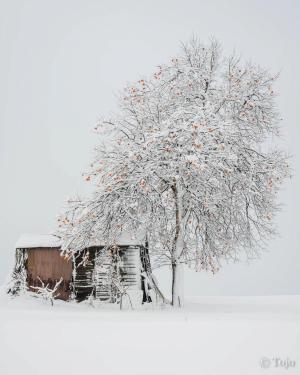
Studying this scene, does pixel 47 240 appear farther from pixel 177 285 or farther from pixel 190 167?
pixel 190 167

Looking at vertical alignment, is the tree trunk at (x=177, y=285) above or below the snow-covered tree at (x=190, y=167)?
below

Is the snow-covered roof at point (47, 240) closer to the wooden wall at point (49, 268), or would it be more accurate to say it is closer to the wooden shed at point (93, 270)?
the wooden shed at point (93, 270)

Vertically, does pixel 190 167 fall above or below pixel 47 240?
above

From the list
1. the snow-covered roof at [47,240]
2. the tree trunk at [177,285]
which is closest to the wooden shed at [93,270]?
the snow-covered roof at [47,240]

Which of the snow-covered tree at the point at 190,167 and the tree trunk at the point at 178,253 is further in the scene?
the tree trunk at the point at 178,253

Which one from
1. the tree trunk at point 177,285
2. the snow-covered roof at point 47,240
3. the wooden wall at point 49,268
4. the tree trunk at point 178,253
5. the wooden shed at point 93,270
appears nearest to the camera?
the tree trunk at point 178,253

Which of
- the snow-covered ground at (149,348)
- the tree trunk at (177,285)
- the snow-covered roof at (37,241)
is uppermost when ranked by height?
the snow-covered roof at (37,241)

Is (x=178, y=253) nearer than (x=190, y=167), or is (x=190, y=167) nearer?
(x=190, y=167)

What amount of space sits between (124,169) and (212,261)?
590 cm

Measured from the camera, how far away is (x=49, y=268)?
2717 centimetres

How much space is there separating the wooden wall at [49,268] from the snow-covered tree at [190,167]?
11.9 ft

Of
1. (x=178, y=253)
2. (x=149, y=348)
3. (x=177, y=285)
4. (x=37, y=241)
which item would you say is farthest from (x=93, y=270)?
(x=149, y=348)

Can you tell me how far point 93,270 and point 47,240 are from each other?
3.44 meters

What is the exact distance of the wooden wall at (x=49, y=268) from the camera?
26.4 metres
